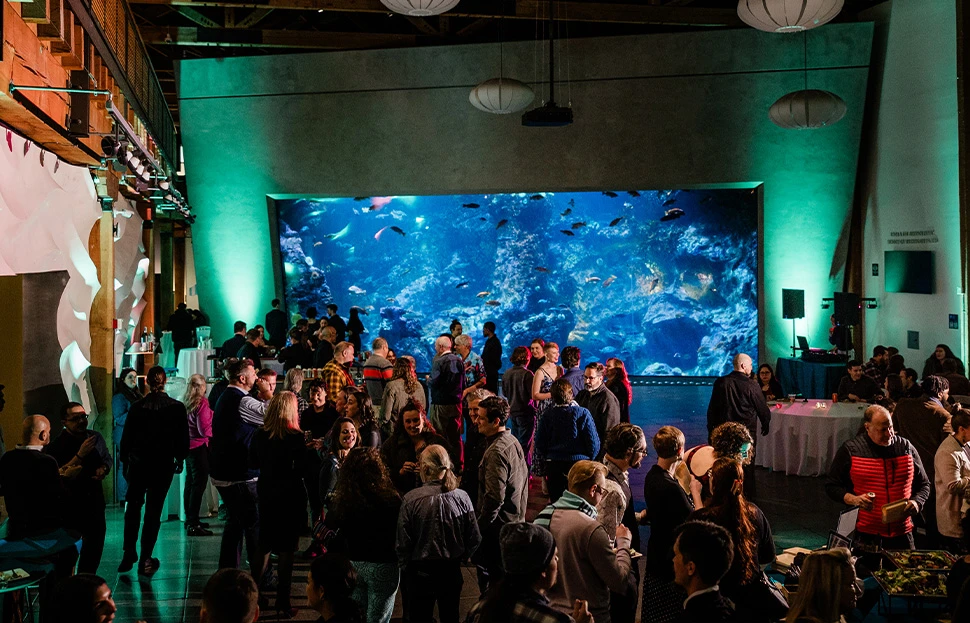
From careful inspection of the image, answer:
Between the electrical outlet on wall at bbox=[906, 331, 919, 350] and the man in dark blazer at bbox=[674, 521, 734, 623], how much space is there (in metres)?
11.5

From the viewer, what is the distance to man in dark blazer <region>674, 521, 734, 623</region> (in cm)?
298

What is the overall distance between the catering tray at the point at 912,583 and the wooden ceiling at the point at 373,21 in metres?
10.8

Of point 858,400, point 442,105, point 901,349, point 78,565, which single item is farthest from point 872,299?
point 78,565

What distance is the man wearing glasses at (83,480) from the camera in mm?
5418

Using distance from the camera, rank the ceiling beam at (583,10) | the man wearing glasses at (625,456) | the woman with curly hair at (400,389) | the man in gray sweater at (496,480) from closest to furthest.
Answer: the man wearing glasses at (625,456)
the man in gray sweater at (496,480)
the woman with curly hair at (400,389)
the ceiling beam at (583,10)

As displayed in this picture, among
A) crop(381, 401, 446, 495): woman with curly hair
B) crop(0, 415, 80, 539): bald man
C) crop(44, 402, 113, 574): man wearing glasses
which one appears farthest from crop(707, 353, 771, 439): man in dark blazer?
crop(0, 415, 80, 539): bald man

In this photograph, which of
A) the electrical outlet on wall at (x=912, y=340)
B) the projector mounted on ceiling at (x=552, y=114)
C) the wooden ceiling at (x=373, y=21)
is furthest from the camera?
the wooden ceiling at (x=373, y=21)

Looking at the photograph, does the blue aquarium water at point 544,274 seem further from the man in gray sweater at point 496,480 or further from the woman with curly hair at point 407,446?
the man in gray sweater at point 496,480

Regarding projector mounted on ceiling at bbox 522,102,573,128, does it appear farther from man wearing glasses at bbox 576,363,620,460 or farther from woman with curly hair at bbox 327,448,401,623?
woman with curly hair at bbox 327,448,401,623

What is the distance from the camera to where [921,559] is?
4547 mm

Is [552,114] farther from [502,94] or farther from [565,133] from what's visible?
[565,133]

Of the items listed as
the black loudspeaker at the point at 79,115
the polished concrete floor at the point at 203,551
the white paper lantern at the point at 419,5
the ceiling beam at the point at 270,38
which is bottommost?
the polished concrete floor at the point at 203,551

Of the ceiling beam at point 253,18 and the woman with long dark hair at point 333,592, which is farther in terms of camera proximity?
the ceiling beam at point 253,18

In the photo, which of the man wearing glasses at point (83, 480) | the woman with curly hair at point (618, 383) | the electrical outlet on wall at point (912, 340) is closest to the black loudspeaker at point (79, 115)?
the man wearing glasses at point (83, 480)
